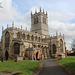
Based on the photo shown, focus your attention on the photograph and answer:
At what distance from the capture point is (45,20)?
66.3 metres

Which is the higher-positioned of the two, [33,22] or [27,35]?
[33,22]

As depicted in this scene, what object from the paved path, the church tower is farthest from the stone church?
the paved path

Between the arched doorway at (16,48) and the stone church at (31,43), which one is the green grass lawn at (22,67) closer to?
the stone church at (31,43)

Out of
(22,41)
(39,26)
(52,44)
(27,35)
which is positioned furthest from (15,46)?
(39,26)

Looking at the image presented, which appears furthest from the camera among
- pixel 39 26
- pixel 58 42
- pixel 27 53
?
pixel 39 26

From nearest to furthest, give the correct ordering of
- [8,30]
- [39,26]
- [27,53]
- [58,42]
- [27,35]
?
[27,53] < [8,30] < [27,35] < [58,42] < [39,26]

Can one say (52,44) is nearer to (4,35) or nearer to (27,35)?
(27,35)

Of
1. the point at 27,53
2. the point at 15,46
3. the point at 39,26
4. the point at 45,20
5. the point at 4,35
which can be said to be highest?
the point at 45,20

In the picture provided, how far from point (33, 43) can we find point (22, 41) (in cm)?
611

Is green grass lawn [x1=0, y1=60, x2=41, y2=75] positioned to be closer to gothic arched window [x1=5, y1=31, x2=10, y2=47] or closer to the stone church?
the stone church

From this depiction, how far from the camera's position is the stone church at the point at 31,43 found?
3962cm

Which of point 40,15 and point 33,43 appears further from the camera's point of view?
point 40,15

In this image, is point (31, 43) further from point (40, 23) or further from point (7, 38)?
point (40, 23)

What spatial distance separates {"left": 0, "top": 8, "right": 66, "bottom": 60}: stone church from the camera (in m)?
39.6
